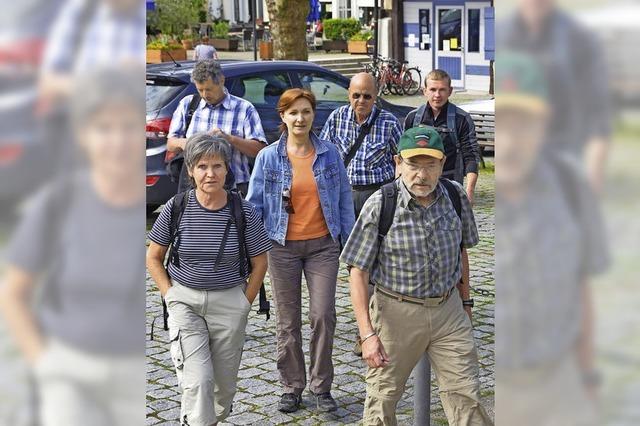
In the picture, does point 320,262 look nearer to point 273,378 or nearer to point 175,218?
point 273,378

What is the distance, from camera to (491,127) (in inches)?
697

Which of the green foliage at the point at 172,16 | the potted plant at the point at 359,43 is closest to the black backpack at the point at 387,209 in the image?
the potted plant at the point at 359,43

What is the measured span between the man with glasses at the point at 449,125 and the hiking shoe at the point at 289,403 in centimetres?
239

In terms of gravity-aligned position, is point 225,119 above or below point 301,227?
above

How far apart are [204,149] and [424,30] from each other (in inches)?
1158

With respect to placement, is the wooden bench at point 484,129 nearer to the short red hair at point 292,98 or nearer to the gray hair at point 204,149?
the short red hair at point 292,98

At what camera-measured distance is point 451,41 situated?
33.6 meters

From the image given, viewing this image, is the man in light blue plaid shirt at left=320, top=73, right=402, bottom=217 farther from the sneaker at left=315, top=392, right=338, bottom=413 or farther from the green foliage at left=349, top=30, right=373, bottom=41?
the green foliage at left=349, top=30, right=373, bottom=41

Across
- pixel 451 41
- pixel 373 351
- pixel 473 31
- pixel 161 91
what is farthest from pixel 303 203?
pixel 451 41
